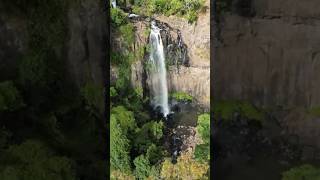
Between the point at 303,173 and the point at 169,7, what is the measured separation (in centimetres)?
122

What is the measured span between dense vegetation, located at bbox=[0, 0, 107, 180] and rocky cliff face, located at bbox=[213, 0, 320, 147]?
765mm

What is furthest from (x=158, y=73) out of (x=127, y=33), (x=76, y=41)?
(x=76, y=41)

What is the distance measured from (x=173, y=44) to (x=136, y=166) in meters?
0.72

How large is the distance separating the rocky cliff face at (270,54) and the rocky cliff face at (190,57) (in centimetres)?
8

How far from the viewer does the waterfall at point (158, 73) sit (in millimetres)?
3381

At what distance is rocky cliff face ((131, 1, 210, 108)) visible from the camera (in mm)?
3346

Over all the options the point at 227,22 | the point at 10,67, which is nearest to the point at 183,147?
the point at 227,22

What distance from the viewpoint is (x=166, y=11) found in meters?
3.34

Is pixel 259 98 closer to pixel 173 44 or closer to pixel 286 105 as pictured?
pixel 286 105

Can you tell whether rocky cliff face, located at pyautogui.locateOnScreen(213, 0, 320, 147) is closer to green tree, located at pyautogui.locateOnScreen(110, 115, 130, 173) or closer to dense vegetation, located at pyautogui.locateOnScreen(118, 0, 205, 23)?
dense vegetation, located at pyautogui.locateOnScreen(118, 0, 205, 23)

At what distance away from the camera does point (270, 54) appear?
339 centimetres

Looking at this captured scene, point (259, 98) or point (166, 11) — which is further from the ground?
point (166, 11)

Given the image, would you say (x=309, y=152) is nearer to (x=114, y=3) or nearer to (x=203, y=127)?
(x=203, y=127)

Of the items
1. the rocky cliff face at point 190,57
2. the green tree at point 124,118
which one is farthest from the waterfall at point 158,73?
the green tree at point 124,118
